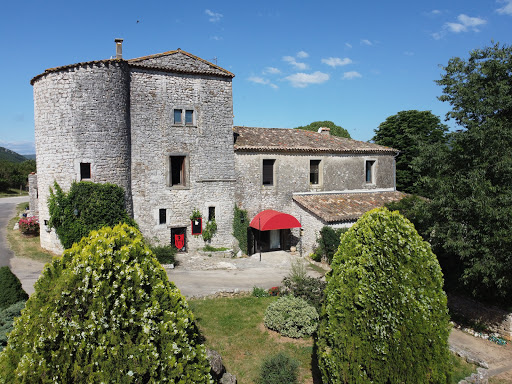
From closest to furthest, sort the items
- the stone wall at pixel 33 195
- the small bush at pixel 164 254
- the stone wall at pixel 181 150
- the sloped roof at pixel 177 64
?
the small bush at pixel 164 254 < the sloped roof at pixel 177 64 < the stone wall at pixel 181 150 < the stone wall at pixel 33 195

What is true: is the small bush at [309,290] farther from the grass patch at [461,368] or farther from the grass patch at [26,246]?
the grass patch at [26,246]

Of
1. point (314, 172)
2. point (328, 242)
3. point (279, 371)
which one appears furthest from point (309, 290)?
point (314, 172)

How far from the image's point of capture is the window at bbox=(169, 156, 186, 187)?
20.1m

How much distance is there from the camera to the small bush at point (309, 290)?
463 inches

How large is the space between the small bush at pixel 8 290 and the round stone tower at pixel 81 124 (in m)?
8.07

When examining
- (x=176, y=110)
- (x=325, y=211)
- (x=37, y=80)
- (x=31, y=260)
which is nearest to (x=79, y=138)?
(x=37, y=80)

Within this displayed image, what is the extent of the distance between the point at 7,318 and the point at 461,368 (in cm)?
1229

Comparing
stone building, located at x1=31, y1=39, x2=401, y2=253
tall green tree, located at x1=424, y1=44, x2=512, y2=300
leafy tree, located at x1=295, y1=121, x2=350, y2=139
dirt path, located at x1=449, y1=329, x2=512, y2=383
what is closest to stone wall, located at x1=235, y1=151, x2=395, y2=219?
stone building, located at x1=31, y1=39, x2=401, y2=253

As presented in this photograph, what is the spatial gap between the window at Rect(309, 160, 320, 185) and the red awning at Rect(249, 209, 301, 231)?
396cm

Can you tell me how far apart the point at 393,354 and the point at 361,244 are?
2.09 m

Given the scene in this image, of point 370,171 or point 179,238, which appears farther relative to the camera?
point 370,171

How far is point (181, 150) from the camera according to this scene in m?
19.8

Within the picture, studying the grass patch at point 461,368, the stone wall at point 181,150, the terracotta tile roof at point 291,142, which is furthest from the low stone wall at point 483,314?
the stone wall at point 181,150

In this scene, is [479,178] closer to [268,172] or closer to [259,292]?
[259,292]
